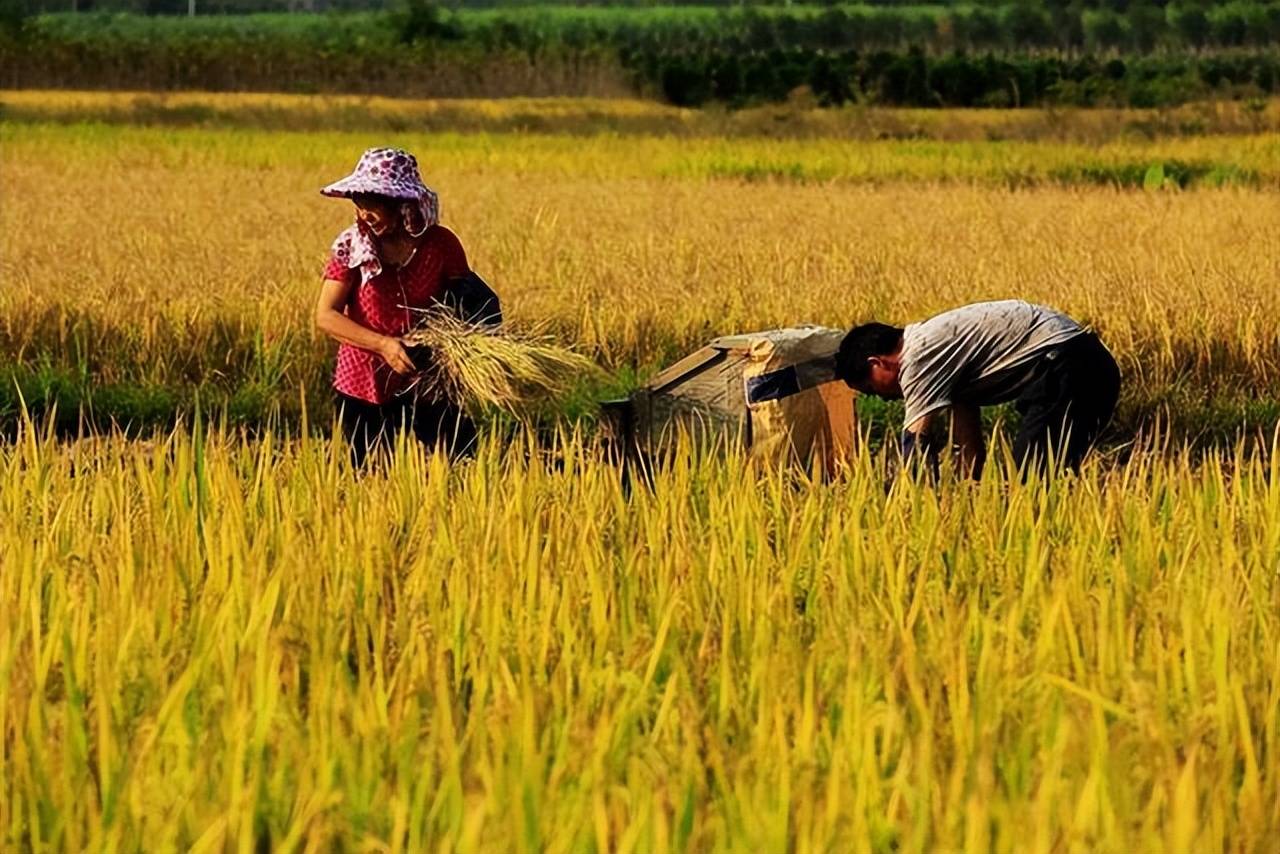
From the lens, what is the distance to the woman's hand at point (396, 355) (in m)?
5.34

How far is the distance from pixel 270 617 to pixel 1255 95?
30.7 meters

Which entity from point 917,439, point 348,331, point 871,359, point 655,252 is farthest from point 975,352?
point 655,252

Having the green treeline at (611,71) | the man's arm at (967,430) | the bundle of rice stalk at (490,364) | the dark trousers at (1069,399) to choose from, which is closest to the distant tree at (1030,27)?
the green treeline at (611,71)

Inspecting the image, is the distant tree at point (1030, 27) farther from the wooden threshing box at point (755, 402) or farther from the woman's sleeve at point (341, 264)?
the woman's sleeve at point (341, 264)

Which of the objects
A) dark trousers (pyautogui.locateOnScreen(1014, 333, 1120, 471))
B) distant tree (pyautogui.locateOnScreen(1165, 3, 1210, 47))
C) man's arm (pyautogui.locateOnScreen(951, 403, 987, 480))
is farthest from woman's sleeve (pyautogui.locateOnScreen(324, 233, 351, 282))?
distant tree (pyautogui.locateOnScreen(1165, 3, 1210, 47))

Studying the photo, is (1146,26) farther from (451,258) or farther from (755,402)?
(451,258)

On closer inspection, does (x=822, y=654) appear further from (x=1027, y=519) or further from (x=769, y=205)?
(x=769, y=205)

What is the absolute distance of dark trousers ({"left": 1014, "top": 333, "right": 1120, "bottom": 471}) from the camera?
5.80 metres

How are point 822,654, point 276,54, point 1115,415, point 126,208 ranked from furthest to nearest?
1. point 276,54
2. point 126,208
3. point 1115,415
4. point 822,654

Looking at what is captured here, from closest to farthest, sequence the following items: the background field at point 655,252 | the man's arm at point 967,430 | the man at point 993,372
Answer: the man at point 993,372 → the man's arm at point 967,430 → the background field at point 655,252

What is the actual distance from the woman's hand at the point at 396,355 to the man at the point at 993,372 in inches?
40.8

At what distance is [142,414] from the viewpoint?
815cm

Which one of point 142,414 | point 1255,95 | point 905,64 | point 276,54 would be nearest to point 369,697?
point 142,414

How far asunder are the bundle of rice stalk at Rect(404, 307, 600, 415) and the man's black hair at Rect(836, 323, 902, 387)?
2.06 feet
